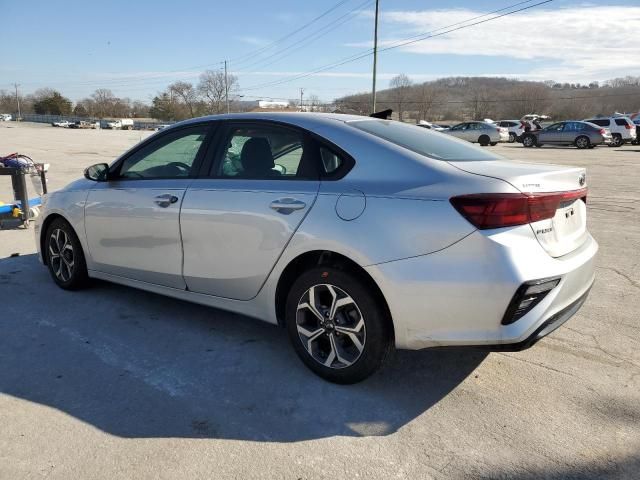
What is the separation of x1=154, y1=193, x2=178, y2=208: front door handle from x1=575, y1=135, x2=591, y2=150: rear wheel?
103 ft

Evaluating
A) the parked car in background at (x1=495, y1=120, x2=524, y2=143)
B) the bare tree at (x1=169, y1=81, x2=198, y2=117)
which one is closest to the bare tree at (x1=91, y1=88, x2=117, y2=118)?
the bare tree at (x1=169, y1=81, x2=198, y2=117)

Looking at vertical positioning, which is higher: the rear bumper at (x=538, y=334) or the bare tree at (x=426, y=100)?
the bare tree at (x=426, y=100)

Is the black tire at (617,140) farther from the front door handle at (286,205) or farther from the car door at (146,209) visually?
the front door handle at (286,205)

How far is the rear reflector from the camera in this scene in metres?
2.65

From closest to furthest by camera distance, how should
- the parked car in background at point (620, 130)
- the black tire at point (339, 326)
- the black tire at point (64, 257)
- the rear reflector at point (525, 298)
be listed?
the rear reflector at point (525, 298), the black tire at point (339, 326), the black tire at point (64, 257), the parked car in background at point (620, 130)

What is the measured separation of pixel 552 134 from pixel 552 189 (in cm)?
3189

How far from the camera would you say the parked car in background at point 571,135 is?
29766 mm

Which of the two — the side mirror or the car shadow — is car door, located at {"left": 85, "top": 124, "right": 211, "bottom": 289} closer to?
the side mirror

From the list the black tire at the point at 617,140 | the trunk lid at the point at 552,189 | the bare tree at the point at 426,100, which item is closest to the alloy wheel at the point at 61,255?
the trunk lid at the point at 552,189

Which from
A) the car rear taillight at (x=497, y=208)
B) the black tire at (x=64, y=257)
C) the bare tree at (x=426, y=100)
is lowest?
the black tire at (x=64, y=257)

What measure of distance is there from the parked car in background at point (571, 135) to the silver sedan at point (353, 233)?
3023 cm

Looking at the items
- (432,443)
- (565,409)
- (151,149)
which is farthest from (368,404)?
(151,149)

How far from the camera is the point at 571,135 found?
30734 millimetres

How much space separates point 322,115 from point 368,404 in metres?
1.96
